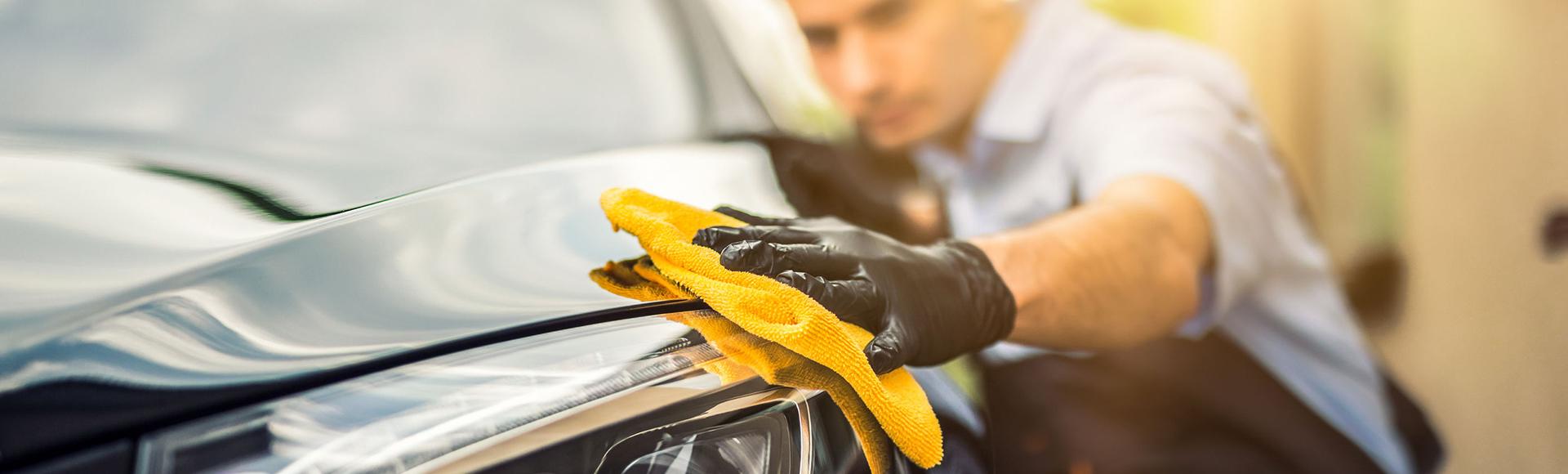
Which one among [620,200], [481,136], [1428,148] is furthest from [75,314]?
[1428,148]

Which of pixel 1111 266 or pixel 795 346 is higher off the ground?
pixel 795 346

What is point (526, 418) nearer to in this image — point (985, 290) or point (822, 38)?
point (985, 290)

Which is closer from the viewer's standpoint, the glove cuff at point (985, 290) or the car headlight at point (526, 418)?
the car headlight at point (526, 418)

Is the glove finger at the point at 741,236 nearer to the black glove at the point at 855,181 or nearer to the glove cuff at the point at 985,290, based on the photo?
the glove cuff at the point at 985,290

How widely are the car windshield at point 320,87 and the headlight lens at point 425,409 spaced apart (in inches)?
10.7

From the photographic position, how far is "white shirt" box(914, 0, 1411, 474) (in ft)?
2.95

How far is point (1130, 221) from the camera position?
0.80m

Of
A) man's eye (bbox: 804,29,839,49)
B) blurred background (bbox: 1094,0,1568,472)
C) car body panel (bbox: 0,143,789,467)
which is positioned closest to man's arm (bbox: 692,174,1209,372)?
car body panel (bbox: 0,143,789,467)

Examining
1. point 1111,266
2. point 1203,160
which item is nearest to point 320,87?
point 1111,266

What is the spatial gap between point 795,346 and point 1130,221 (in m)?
0.51

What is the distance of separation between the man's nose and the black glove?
7cm

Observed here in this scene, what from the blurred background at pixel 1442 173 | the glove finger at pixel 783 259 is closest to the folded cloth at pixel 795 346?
the glove finger at pixel 783 259

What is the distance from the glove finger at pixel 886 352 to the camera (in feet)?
1.44

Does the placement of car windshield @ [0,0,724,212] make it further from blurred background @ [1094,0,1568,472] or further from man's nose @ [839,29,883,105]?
blurred background @ [1094,0,1568,472]
